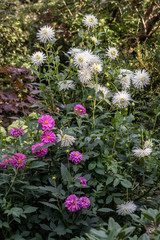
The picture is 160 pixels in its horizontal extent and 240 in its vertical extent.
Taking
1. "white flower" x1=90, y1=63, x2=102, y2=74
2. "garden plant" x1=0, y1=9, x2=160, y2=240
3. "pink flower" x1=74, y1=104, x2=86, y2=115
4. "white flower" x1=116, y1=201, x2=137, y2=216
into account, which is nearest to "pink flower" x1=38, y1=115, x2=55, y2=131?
"garden plant" x1=0, y1=9, x2=160, y2=240

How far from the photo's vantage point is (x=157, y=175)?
159 centimetres

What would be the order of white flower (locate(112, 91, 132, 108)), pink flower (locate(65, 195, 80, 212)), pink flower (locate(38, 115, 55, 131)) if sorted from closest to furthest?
pink flower (locate(65, 195, 80, 212)) → pink flower (locate(38, 115, 55, 131)) → white flower (locate(112, 91, 132, 108))

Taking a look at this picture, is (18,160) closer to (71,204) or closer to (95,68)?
(71,204)

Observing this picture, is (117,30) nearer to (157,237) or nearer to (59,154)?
(59,154)

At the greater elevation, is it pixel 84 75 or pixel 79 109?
pixel 84 75

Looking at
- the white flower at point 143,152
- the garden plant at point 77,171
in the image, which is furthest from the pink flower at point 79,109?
the white flower at point 143,152

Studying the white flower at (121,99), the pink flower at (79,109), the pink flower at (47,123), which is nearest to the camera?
Result: the pink flower at (47,123)

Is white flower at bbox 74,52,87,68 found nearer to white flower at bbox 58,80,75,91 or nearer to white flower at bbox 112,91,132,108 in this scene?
white flower at bbox 58,80,75,91

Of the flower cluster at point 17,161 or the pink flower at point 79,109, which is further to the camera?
the pink flower at point 79,109

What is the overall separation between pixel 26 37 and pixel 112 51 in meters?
3.89

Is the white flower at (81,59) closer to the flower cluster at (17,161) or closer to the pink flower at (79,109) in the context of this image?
the pink flower at (79,109)

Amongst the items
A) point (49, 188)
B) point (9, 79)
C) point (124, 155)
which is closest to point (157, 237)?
point (49, 188)

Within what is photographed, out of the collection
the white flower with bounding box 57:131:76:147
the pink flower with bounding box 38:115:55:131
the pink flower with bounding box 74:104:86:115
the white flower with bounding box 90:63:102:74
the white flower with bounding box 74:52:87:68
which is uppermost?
the white flower with bounding box 74:52:87:68

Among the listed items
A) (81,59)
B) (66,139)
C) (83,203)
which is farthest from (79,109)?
(83,203)
